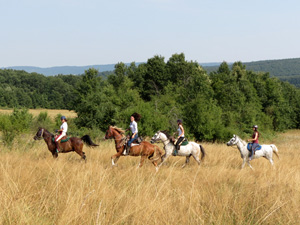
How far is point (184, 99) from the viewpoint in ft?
151

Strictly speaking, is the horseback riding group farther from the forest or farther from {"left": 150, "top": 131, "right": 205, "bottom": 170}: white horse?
the forest

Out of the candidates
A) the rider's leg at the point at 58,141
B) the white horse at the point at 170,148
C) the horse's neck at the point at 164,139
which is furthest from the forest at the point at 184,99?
the rider's leg at the point at 58,141

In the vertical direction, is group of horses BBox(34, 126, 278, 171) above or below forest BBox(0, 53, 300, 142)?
above

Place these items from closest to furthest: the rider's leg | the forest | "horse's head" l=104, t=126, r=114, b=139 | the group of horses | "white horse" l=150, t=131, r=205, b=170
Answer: the group of horses → "horse's head" l=104, t=126, r=114, b=139 → the rider's leg → "white horse" l=150, t=131, r=205, b=170 → the forest

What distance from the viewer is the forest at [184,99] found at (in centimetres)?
3732

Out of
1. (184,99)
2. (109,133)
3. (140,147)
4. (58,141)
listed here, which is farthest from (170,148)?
(184,99)

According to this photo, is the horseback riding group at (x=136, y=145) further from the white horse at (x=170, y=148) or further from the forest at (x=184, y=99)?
the forest at (x=184, y=99)

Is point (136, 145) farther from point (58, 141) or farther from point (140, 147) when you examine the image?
point (58, 141)

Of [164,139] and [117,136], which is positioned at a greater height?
[117,136]

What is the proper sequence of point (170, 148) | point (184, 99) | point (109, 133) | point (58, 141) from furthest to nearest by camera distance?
point (184, 99), point (170, 148), point (58, 141), point (109, 133)

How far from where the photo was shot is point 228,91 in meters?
48.4

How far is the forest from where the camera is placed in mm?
37322

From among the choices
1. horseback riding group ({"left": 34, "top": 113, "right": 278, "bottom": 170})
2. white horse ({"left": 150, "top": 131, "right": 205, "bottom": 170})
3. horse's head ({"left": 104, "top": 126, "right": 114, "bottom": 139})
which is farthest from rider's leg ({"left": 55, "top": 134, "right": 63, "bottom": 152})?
white horse ({"left": 150, "top": 131, "right": 205, "bottom": 170})

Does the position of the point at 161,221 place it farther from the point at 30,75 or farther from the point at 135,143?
the point at 30,75
